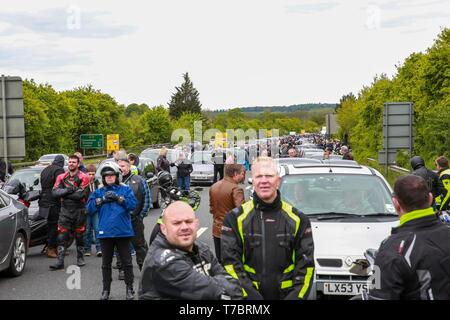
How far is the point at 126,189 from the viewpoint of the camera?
882cm

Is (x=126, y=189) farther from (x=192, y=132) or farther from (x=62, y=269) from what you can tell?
(x=192, y=132)

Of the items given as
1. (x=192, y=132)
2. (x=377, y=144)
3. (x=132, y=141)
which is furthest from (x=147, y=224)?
(x=192, y=132)

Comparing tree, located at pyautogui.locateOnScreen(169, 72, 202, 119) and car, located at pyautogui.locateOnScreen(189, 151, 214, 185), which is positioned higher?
tree, located at pyautogui.locateOnScreen(169, 72, 202, 119)

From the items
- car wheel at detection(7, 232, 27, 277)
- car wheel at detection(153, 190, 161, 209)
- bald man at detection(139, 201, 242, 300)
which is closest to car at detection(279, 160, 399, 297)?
bald man at detection(139, 201, 242, 300)

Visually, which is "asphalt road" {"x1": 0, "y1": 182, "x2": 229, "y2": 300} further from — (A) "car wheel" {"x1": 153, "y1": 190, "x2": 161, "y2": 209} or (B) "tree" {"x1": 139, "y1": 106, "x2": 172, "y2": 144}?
(B) "tree" {"x1": 139, "y1": 106, "x2": 172, "y2": 144}

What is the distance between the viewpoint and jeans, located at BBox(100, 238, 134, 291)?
859 cm

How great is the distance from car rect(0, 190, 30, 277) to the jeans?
209 cm

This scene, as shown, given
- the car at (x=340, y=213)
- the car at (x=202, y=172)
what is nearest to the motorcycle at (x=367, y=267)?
the car at (x=340, y=213)

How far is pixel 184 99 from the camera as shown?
486 ft

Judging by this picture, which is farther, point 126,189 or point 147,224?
point 147,224

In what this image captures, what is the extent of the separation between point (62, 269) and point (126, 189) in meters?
3.06

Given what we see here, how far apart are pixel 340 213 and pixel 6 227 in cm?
492

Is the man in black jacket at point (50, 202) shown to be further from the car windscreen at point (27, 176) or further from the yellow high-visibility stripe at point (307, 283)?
the yellow high-visibility stripe at point (307, 283)
